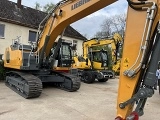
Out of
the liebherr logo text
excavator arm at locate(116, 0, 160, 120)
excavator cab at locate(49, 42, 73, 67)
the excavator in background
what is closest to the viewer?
excavator arm at locate(116, 0, 160, 120)

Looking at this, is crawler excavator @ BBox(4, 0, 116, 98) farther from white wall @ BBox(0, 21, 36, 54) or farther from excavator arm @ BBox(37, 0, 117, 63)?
white wall @ BBox(0, 21, 36, 54)

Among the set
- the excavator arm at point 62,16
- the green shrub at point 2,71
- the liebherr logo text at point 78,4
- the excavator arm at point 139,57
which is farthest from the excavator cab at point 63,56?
the excavator arm at point 139,57

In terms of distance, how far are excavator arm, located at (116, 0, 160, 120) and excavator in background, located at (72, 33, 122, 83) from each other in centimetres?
852

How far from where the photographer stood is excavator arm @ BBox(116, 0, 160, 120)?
137 inches

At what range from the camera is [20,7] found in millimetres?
21141

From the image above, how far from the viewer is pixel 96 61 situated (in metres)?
13.7

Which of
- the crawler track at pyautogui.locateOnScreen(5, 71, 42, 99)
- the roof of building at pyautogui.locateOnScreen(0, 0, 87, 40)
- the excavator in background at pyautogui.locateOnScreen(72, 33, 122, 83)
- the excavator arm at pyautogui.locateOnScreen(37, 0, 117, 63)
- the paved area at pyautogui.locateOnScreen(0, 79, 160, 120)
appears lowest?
the paved area at pyautogui.locateOnScreen(0, 79, 160, 120)

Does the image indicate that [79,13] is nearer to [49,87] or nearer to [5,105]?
[5,105]

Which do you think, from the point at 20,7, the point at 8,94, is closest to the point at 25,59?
the point at 8,94

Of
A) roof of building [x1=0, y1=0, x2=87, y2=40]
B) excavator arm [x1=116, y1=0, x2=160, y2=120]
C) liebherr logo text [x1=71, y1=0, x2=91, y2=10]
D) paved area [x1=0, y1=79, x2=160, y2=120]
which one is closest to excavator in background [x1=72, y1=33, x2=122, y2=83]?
paved area [x1=0, y1=79, x2=160, y2=120]

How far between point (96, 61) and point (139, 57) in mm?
10071

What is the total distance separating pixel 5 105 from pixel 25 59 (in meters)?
2.27

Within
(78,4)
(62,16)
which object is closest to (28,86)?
(62,16)

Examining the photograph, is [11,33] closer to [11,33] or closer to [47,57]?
[11,33]
